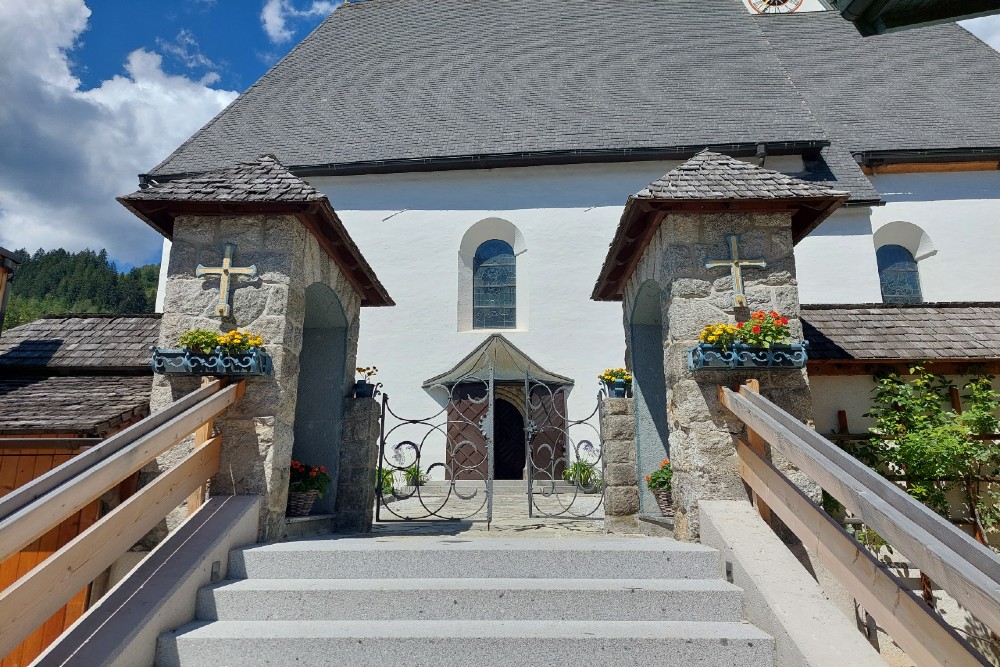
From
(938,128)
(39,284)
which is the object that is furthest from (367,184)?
(39,284)

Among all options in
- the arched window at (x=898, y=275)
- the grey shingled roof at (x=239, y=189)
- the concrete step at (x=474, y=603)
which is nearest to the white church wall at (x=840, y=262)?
the arched window at (x=898, y=275)

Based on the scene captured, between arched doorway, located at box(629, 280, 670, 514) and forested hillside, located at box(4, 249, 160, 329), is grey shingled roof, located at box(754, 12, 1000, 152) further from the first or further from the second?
forested hillside, located at box(4, 249, 160, 329)

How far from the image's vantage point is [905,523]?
2137mm

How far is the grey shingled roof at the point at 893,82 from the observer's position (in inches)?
531

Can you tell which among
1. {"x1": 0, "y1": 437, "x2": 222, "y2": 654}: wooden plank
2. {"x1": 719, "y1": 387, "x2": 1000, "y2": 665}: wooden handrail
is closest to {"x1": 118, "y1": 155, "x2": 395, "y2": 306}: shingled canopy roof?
{"x1": 0, "y1": 437, "x2": 222, "y2": 654}: wooden plank

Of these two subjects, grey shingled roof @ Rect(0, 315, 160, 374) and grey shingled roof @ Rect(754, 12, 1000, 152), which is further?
grey shingled roof @ Rect(754, 12, 1000, 152)

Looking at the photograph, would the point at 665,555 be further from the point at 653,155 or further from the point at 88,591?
the point at 653,155

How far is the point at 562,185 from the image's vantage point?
13.0m

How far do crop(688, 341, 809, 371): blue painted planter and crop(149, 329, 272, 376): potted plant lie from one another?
9.15ft

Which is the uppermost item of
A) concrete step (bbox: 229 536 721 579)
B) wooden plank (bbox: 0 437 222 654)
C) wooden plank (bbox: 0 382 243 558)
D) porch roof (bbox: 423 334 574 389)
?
porch roof (bbox: 423 334 574 389)

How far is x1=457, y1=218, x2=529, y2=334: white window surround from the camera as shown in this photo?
1266 centimetres

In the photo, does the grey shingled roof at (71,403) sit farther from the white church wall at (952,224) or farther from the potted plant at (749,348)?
the white church wall at (952,224)

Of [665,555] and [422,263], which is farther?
[422,263]

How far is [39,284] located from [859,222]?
5495 centimetres
